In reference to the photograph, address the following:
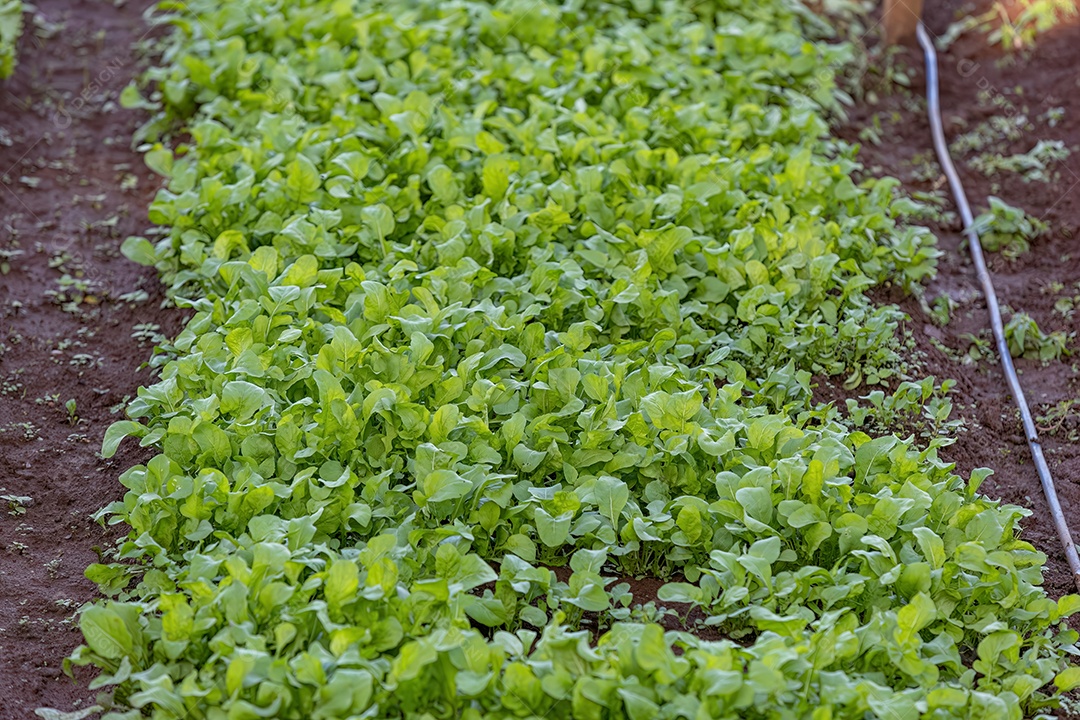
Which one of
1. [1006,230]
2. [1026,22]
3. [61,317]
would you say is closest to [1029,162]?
[1006,230]

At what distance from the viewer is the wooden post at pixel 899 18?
618 cm

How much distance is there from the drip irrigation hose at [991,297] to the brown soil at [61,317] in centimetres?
261

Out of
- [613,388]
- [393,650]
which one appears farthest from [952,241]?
[393,650]

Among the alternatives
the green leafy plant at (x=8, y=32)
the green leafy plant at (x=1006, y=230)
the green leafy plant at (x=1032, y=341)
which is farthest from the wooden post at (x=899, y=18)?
the green leafy plant at (x=8, y=32)

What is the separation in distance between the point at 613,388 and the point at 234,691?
1.36m

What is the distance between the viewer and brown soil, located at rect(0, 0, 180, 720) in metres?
Result: 2.91

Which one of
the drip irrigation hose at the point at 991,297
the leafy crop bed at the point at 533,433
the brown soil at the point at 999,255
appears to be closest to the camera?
the leafy crop bed at the point at 533,433

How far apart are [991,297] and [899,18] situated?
2541 millimetres

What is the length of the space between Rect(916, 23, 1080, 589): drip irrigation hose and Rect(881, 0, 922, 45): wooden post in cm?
8

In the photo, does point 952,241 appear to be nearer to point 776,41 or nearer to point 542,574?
point 776,41

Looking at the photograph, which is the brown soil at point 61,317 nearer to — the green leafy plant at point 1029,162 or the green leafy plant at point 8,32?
the green leafy plant at point 8,32

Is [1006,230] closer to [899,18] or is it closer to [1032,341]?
[1032,341]

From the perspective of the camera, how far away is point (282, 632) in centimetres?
238

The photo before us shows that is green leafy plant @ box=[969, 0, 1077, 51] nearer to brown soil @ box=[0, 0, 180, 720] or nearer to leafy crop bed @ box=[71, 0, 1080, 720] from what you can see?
leafy crop bed @ box=[71, 0, 1080, 720]
